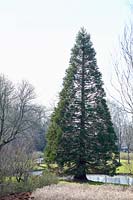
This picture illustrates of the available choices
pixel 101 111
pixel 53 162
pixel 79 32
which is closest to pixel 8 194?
pixel 53 162

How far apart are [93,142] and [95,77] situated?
3860 millimetres

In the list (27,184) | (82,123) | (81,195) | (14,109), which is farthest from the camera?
(14,109)

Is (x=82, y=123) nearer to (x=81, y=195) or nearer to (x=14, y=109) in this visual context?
(x=14, y=109)

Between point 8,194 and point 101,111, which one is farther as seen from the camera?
point 101,111

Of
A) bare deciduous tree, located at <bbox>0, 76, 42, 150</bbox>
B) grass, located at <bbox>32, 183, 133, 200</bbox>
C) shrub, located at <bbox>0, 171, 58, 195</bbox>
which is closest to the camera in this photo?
grass, located at <bbox>32, 183, 133, 200</bbox>

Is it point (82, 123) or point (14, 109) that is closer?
point (82, 123)

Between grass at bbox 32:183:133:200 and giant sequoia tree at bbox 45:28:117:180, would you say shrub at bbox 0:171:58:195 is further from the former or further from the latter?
giant sequoia tree at bbox 45:28:117:180

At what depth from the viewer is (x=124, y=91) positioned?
9.09 m

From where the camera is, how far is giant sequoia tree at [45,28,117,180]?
2041 cm

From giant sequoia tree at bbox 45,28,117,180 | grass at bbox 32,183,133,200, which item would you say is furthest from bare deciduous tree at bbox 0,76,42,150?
grass at bbox 32,183,133,200

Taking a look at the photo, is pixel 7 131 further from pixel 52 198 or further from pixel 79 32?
pixel 52 198

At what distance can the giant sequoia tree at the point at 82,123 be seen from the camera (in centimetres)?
2041

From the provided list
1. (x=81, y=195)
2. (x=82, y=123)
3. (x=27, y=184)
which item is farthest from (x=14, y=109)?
(x=81, y=195)

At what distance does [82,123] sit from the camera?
818 inches
